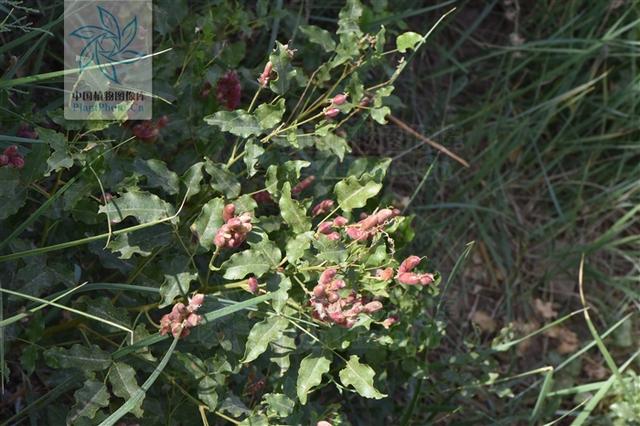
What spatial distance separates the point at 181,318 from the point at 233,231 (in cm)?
17

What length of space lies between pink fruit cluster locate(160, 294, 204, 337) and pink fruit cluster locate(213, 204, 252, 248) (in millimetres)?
98

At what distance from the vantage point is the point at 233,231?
4.93 ft

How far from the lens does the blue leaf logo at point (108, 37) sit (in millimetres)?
1933

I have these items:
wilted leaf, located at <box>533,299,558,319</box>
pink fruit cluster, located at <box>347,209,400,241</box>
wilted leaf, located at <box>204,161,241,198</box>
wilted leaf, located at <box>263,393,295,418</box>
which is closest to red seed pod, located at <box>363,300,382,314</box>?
→ pink fruit cluster, located at <box>347,209,400,241</box>

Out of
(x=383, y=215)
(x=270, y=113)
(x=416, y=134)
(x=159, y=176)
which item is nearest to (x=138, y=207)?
(x=159, y=176)

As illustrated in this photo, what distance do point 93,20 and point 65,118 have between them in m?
0.41

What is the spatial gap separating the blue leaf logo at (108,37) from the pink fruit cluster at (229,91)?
0.64 ft

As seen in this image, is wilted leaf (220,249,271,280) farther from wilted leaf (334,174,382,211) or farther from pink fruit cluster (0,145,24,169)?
pink fruit cluster (0,145,24,169)

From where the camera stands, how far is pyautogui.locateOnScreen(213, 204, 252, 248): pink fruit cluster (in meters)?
1.49

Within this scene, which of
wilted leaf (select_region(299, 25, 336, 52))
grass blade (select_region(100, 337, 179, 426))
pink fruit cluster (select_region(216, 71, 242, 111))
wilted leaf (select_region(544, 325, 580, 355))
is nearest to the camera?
grass blade (select_region(100, 337, 179, 426))

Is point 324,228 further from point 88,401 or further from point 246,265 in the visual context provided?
point 88,401

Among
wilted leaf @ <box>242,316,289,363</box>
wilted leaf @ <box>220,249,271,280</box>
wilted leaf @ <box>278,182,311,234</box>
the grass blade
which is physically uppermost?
wilted leaf @ <box>278,182,311,234</box>

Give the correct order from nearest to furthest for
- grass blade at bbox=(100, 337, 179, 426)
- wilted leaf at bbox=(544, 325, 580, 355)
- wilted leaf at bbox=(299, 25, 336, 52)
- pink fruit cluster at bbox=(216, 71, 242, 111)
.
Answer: grass blade at bbox=(100, 337, 179, 426) < pink fruit cluster at bbox=(216, 71, 242, 111) < wilted leaf at bbox=(299, 25, 336, 52) < wilted leaf at bbox=(544, 325, 580, 355)

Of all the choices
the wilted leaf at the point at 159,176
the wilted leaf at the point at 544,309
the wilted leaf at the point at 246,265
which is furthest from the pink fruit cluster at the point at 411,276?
the wilted leaf at the point at 544,309
